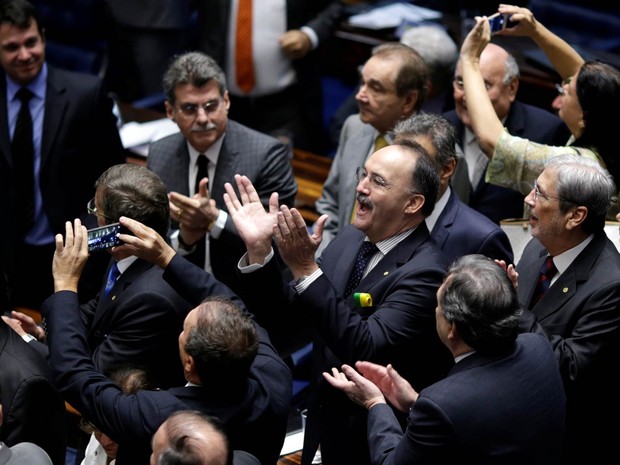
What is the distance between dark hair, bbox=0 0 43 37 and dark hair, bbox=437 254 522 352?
9.41 feet

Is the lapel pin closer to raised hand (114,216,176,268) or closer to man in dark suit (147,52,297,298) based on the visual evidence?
raised hand (114,216,176,268)

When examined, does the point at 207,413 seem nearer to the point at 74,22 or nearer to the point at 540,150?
the point at 540,150

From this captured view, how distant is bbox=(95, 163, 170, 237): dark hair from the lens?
3.52 meters

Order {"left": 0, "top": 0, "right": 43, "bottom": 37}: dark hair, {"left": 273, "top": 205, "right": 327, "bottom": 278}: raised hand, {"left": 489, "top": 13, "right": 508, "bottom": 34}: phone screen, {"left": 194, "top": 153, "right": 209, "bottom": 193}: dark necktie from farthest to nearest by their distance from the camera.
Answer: {"left": 0, "top": 0, "right": 43, "bottom": 37}: dark hair
{"left": 194, "top": 153, "right": 209, "bottom": 193}: dark necktie
{"left": 489, "top": 13, "right": 508, "bottom": 34}: phone screen
{"left": 273, "top": 205, "right": 327, "bottom": 278}: raised hand

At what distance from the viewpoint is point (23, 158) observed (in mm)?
5145

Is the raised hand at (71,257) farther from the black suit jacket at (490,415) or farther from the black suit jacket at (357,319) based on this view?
the black suit jacket at (490,415)

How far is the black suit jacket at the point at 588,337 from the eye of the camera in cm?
341

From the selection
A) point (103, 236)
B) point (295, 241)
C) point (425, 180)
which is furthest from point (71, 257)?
point (425, 180)

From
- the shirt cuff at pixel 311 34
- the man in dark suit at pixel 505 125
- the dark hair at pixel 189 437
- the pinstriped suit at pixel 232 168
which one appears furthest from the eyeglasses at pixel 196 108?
the shirt cuff at pixel 311 34

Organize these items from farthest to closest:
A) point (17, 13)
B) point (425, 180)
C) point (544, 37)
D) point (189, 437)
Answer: point (17, 13) < point (544, 37) < point (425, 180) < point (189, 437)

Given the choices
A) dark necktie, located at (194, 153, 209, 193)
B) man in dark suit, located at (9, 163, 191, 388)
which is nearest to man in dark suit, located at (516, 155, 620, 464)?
man in dark suit, located at (9, 163, 191, 388)

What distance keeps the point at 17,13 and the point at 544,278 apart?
280 cm

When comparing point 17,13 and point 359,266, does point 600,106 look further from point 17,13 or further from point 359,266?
point 17,13

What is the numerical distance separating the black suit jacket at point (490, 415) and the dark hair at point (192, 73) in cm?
189
